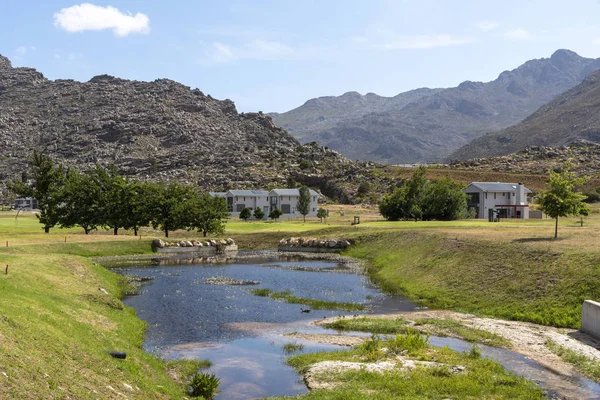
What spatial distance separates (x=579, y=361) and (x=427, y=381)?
954 cm

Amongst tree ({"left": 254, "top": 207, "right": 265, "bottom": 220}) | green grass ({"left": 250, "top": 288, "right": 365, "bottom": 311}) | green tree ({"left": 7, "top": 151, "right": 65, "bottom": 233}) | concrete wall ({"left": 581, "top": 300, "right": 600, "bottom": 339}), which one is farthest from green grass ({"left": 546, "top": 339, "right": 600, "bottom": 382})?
tree ({"left": 254, "top": 207, "right": 265, "bottom": 220})

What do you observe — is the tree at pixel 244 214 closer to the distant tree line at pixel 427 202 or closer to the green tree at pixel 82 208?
the distant tree line at pixel 427 202

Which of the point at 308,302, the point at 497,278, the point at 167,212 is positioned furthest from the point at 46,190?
the point at 497,278

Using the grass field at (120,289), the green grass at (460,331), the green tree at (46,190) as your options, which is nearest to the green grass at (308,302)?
the grass field at (120,289)

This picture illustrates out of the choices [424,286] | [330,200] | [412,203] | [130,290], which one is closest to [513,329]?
[424,286]

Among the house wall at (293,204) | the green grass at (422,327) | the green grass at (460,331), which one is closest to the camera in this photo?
the green grass at (460,331)

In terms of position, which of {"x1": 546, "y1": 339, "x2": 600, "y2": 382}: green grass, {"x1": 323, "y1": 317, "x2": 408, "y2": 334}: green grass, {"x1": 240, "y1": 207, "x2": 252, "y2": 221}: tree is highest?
{"x1": 240, "y1": 207, "x2": 252, "y2": 221}: tree

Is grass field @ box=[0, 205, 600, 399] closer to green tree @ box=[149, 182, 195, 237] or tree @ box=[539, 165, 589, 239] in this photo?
tree @ box=[539, 165, 589, 239]

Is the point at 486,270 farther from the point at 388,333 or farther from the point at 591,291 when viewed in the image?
the point at 388,333

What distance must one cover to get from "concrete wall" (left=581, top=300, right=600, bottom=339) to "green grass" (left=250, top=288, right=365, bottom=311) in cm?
1609

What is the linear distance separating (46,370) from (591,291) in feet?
111

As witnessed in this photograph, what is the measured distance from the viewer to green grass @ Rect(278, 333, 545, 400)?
22.1 m

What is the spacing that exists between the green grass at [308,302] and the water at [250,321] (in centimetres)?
98

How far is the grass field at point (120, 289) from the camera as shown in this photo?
19031mm
